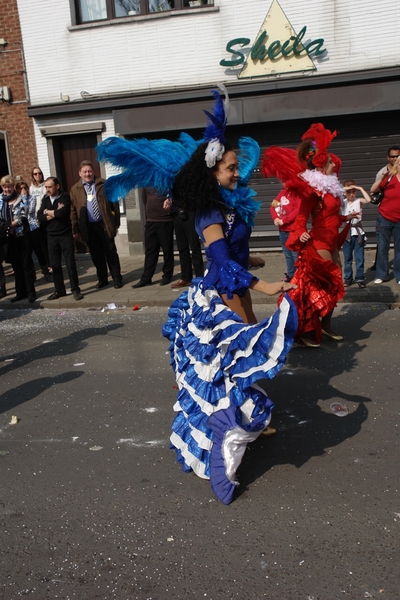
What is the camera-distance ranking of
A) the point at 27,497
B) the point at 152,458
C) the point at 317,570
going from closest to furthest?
the point at 317,570 < the point at 27,497 < the point at 152,458

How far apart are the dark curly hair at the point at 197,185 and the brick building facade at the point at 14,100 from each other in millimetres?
9948

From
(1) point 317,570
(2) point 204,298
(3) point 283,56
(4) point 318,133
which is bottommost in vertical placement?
(1) point 317,570

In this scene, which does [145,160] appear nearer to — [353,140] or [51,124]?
[353,140]

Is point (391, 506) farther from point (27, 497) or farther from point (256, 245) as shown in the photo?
point (256, 245)

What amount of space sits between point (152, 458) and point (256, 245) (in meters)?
8.64

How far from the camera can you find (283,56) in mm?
11016

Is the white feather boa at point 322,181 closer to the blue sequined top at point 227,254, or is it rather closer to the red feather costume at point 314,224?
the red feather costume at point 314,224

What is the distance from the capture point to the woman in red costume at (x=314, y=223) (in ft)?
17.9

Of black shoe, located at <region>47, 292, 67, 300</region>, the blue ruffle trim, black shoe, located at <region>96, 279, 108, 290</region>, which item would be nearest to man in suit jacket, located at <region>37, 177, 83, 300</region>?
black shoe, located at <region>47, 292, 67, 300</region>

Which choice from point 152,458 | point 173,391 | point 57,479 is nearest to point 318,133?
point 173,391

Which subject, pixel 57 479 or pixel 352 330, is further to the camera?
pixel 352 330

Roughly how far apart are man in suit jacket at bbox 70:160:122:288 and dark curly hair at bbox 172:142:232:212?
5.65 m

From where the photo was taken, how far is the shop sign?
10.9m

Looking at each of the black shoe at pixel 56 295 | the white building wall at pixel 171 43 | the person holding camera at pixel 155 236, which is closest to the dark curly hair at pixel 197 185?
the person holding camera at pixel 155 236
